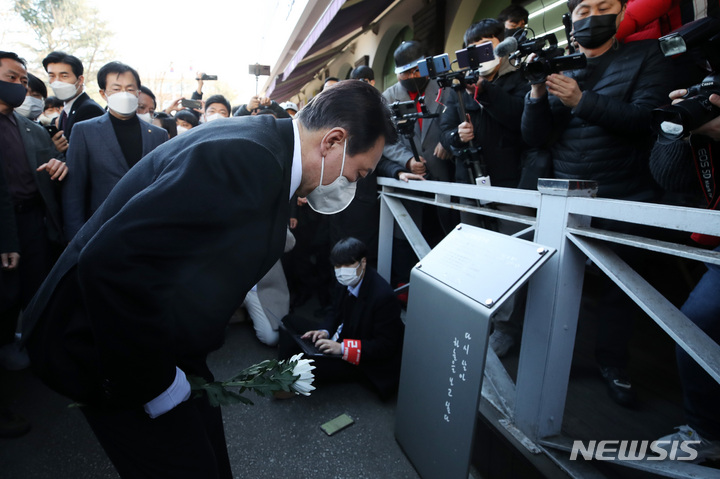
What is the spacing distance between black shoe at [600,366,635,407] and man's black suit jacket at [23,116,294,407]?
2022mm

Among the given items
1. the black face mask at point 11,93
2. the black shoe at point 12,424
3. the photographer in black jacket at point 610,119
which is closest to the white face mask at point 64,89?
the black face mask at point 11,93

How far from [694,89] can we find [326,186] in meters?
1.38

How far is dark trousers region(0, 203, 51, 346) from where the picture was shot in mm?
2594

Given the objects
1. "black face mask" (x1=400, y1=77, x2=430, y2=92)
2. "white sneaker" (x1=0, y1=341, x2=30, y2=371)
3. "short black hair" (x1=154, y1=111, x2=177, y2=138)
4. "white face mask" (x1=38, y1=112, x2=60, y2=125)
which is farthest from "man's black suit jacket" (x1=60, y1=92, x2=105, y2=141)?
"white face mask" (x1=38, y1=112, x2=60, y2=125)

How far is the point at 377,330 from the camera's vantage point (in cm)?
260

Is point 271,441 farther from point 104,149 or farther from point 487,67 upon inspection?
point 487,67

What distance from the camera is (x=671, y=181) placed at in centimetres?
169

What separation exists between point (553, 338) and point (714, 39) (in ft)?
3.86

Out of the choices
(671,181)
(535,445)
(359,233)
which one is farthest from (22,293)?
(671,181)

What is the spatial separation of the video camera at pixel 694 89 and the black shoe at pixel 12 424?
11.2ft

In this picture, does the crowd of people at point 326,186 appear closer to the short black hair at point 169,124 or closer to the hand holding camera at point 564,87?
the hand holding camera at point 564,87

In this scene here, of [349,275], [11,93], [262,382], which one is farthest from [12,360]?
[262,382]

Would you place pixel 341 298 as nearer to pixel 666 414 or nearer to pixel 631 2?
pixel 666 414

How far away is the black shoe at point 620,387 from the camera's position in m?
2.14
